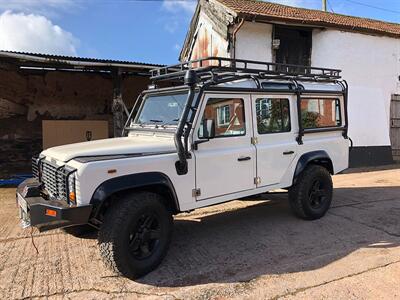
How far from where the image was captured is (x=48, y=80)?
10969mm

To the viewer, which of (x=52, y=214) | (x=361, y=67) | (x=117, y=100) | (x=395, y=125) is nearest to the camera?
(x=52, y=214)

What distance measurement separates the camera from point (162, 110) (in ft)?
16.8

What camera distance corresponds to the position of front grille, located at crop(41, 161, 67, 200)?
386 centimetres

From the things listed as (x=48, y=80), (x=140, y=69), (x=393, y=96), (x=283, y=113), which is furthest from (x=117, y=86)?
(x=393, y=96)

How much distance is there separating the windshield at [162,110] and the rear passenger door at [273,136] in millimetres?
1058

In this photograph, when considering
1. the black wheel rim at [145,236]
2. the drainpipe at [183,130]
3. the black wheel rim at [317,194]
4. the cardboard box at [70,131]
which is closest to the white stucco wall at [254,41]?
the cardboard box at [70,131]

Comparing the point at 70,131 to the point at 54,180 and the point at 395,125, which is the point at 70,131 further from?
the point at 395,125

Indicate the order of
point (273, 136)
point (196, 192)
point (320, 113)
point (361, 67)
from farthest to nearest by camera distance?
1. point (361, 67)
2. point (320, 113)
3. point (273, 136)
4. point (196, 192)

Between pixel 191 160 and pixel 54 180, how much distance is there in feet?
4.97

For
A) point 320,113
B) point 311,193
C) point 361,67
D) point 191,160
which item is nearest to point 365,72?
point 361,67

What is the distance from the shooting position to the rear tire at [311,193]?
A: 5797 millimetres

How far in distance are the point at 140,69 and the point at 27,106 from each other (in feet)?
11.2

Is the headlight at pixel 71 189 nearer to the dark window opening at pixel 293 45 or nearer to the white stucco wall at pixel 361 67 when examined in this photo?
the white stucco wall at pixel 361 67

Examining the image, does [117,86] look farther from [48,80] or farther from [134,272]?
[134,272]
